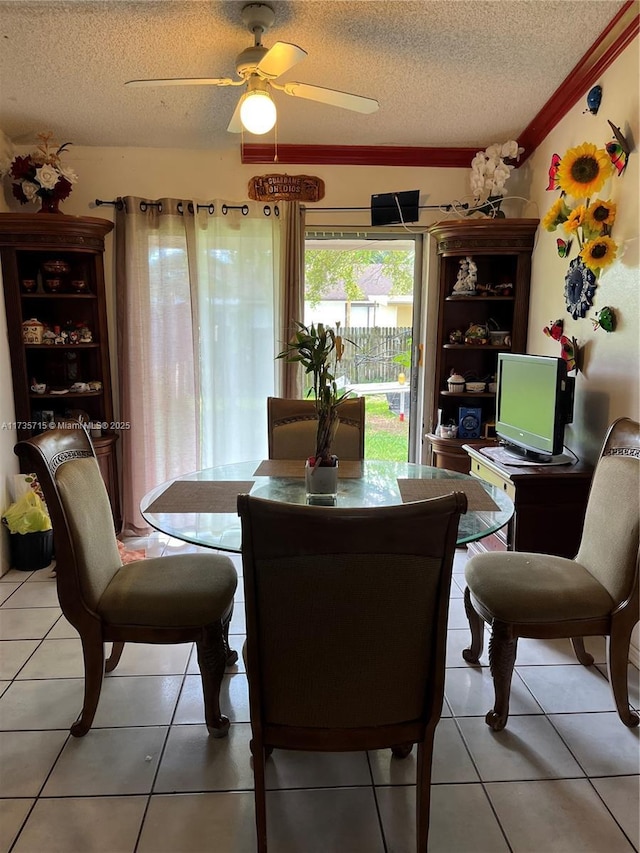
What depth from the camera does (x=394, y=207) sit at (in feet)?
11.9

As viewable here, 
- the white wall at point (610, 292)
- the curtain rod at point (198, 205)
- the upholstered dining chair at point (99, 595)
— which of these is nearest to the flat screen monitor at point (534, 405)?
the white wall at point (610, 292)

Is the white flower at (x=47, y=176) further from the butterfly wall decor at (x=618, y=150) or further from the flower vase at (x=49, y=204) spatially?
the butterfly wall decor at (x=618, y=150)

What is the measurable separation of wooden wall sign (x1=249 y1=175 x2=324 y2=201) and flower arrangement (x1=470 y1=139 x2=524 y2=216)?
95 centimetres

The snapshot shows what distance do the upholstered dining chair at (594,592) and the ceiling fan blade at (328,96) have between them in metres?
1.64

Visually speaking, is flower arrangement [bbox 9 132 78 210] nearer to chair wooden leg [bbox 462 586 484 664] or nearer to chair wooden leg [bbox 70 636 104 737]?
chair wooden leg [bbox 70 636 104 737]

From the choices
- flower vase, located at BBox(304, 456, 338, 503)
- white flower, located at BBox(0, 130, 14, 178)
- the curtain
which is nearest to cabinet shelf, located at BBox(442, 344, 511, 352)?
the curtain

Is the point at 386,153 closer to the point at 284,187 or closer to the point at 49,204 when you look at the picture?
the point at 284,187

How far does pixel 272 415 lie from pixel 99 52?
1764 millimetres

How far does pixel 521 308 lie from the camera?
3.48 meters

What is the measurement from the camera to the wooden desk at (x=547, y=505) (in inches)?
103

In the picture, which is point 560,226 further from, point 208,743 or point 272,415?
point 208,743

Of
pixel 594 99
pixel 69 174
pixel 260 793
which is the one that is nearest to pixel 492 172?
pixel 594 99

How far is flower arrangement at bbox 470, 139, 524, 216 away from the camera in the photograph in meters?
3.35

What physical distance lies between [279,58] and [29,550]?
8.97 ft
